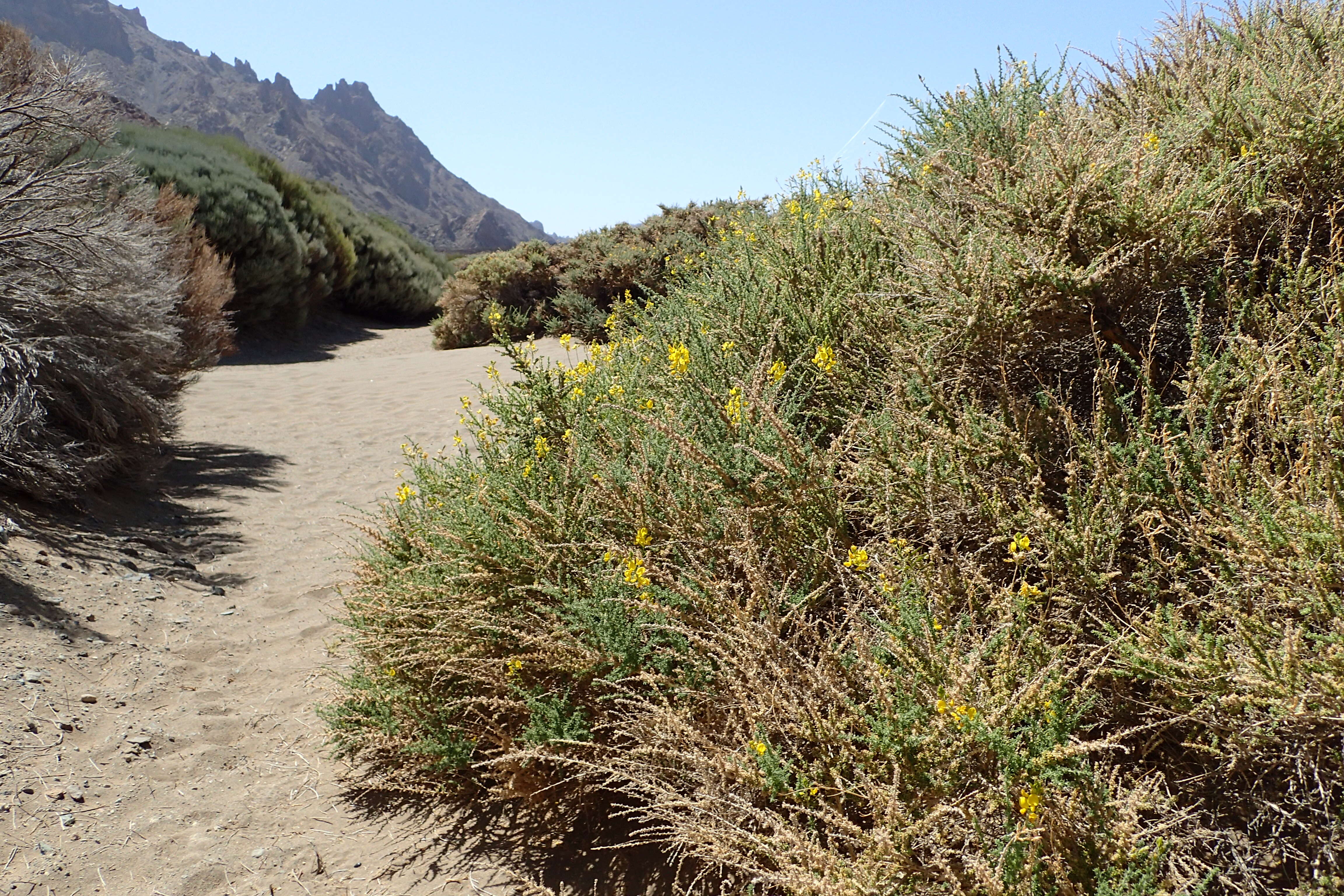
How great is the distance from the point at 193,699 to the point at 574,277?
8.71 m

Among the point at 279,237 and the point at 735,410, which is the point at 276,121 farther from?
the point at 735,410

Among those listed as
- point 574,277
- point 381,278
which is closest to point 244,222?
point 381,278

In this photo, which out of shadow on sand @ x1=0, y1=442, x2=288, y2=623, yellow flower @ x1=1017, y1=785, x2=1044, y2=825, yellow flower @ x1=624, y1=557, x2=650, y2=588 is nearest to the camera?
yellow flower @ x1=1017, y1=785, x2=1044, y2=825

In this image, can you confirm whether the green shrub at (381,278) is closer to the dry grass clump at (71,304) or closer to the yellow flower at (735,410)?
the dry grass clump at (71,304)

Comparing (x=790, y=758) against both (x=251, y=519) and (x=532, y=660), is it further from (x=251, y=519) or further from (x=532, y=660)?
(x=251, y=519)

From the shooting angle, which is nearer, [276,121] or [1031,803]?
[1031,803]

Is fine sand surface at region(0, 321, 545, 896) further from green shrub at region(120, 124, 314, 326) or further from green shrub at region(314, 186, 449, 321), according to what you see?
green shrub at region(314, 186, 449, 321)

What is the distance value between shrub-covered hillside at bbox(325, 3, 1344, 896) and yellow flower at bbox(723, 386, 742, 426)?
25mm

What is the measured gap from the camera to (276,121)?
74188 mm

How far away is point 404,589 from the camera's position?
327 centimetres

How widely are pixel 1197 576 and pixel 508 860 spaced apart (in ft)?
7.12

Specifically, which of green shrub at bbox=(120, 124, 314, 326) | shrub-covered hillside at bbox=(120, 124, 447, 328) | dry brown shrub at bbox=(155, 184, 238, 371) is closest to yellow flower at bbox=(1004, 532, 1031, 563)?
dry brown shrub at bbox=(155, 184, 238, 371)

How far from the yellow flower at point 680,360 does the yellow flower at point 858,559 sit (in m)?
1.26

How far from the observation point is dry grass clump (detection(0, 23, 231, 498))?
5.48m
